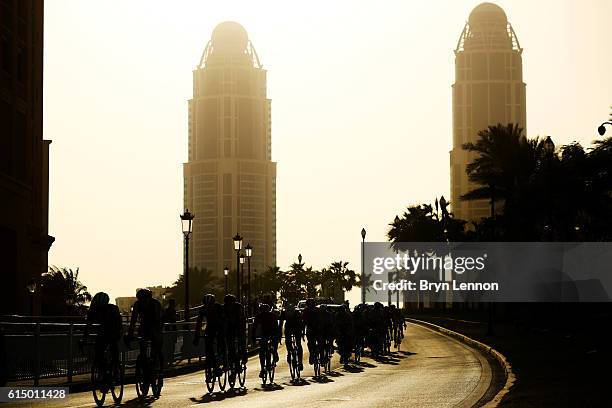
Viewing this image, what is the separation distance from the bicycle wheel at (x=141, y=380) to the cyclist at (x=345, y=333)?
14.7m

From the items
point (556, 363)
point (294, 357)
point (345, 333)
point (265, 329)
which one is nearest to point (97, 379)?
point (265, 329)

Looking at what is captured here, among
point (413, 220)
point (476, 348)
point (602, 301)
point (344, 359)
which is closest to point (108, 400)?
point (344, 359)

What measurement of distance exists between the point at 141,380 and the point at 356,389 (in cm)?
546

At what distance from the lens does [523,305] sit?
8319cm

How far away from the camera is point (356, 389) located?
27938mm

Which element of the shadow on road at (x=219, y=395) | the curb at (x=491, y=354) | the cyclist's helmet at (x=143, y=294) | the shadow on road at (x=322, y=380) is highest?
the cyclist's helmet at (x=143, y=294)

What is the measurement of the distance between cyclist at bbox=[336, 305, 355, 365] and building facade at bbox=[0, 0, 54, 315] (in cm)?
2248

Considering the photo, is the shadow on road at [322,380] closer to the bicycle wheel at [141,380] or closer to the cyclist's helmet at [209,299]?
the cyclist's helmet at [209,299]

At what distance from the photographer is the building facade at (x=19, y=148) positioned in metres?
60.3

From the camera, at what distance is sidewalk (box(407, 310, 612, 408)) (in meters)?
22.5

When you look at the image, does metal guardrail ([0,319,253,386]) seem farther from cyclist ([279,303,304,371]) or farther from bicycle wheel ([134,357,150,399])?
cyclist ([279,303,304,371])

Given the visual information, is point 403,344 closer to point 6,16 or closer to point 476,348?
point 476,348

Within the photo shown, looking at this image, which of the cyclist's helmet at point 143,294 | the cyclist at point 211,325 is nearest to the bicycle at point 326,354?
the cyclist at point 211,325

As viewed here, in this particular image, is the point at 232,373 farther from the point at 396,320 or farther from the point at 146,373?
the point at 396,320
